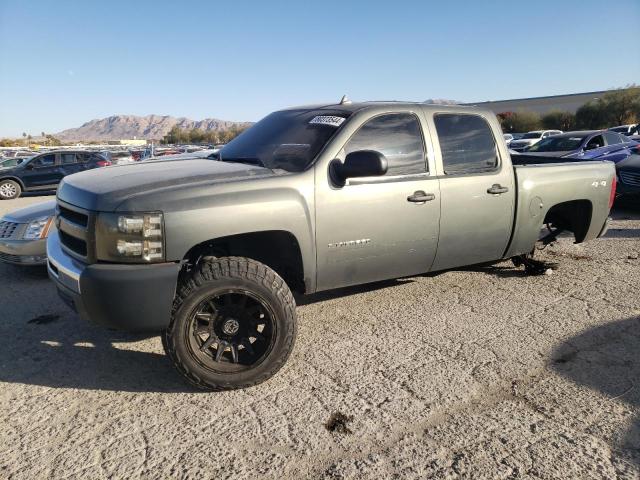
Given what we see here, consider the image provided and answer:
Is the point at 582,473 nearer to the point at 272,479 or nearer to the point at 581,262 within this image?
the point at 272,479

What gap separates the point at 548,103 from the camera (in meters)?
73.5

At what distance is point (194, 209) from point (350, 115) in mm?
1498

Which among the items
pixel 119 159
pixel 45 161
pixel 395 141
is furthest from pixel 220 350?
pixel 119 159

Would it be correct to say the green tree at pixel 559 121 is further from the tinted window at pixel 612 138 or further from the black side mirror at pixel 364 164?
the black side mirror at pixel 364 164

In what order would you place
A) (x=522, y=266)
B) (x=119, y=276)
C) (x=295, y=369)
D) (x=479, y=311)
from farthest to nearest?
1. (x=522, y=266)
2. (x=479, y=311)
3. (x=295, y=369)
4. (x=119, y=276)

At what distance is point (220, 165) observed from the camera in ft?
11.9

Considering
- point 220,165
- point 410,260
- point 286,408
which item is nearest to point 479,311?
point 410,260

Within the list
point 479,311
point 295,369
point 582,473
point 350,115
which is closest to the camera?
point 582,473

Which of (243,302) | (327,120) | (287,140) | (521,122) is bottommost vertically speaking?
(243,302)

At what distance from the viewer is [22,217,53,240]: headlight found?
5.28 metres

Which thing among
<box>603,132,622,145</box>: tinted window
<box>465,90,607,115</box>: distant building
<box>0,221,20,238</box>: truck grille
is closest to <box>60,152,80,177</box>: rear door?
<box>0,221,20,238</box>: truck grille

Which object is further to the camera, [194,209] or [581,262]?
[581,262]

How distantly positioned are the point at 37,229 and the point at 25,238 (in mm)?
154

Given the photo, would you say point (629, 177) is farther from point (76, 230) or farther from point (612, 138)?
point (76, 230)
